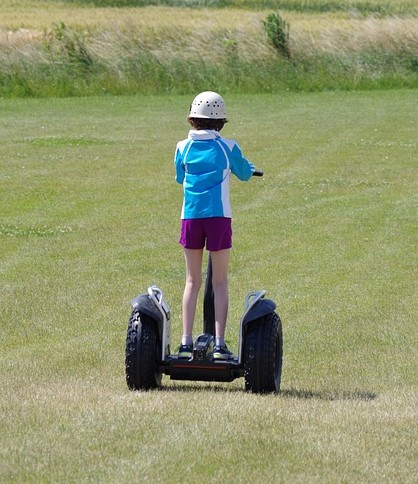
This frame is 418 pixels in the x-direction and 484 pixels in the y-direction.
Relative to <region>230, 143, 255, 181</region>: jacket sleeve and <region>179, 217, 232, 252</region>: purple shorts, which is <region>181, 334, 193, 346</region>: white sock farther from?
<region>230, 143, 255, 181</region>: jacket sleeve

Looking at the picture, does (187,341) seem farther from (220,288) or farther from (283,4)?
(283,4)

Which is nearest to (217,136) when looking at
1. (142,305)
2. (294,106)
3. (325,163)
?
(142,305)

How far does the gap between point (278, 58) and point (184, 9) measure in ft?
57.7

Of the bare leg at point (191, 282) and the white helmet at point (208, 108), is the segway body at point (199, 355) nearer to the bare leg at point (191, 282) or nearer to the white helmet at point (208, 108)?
the bare leg at point (191, 282)

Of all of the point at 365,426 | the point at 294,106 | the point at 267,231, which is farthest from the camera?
the point at 294,106

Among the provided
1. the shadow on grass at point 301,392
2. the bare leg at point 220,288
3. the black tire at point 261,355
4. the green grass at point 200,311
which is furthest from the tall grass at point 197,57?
the black tire at point 261,355

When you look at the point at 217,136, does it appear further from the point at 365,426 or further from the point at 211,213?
the point at 365,426

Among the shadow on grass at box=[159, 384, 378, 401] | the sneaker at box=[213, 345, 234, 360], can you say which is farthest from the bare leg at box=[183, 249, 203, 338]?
the shadow on grass at box=[159, 384, 378, 401]

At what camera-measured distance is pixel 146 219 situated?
17.6m

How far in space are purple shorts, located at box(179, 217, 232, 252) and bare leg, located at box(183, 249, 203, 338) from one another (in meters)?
0.08

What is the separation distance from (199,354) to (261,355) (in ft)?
1.33

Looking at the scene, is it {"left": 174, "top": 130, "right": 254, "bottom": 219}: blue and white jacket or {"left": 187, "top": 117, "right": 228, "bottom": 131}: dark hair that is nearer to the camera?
{"left": 174, "top": 130, "right": 254, "bottom": 219}: blue and white jacket

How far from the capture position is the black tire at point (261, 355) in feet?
26.6

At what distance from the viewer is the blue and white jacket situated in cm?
821
